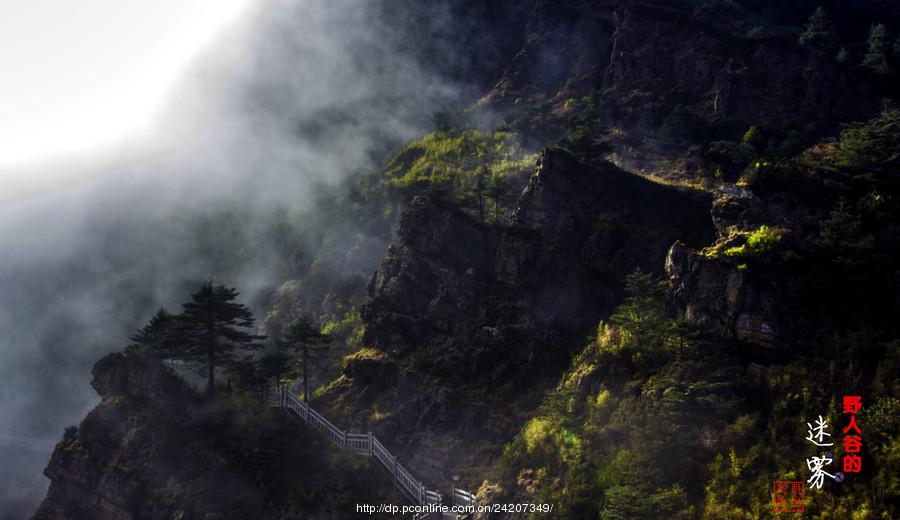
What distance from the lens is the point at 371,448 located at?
3653 cm

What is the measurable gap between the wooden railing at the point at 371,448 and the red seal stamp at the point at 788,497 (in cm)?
1374

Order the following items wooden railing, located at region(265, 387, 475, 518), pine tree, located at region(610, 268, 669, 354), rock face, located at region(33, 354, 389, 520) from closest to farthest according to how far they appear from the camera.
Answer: pine tree, located at region(610, 268, 669, 354) < wooden railing, located at region(265, 387, 475, 518) < rock face, located at region(33, 354, 389, 520)

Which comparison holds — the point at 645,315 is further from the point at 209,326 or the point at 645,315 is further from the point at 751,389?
the point at 209,326

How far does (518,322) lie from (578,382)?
634cm

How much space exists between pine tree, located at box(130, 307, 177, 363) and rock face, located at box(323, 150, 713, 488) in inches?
388

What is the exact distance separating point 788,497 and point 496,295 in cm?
2003

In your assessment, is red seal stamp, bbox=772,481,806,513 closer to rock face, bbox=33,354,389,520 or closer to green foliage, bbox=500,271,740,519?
green foliage, bbox=500,271,740,519

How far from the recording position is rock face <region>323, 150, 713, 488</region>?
3681 centimetres

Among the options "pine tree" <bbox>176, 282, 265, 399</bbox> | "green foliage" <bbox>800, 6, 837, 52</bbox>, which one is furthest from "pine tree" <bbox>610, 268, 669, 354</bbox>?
"green foliage" <bbox>800, 6, 837, 52</bbox>

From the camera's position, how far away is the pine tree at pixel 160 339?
1555 inches

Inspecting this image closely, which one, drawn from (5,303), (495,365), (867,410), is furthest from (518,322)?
(5,303)

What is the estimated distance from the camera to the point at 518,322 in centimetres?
3831

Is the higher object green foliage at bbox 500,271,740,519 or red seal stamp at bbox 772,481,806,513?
green foliage at bbox 500,271,740,519

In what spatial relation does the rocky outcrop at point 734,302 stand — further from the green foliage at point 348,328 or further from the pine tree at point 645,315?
the green foliage at point 348,328
